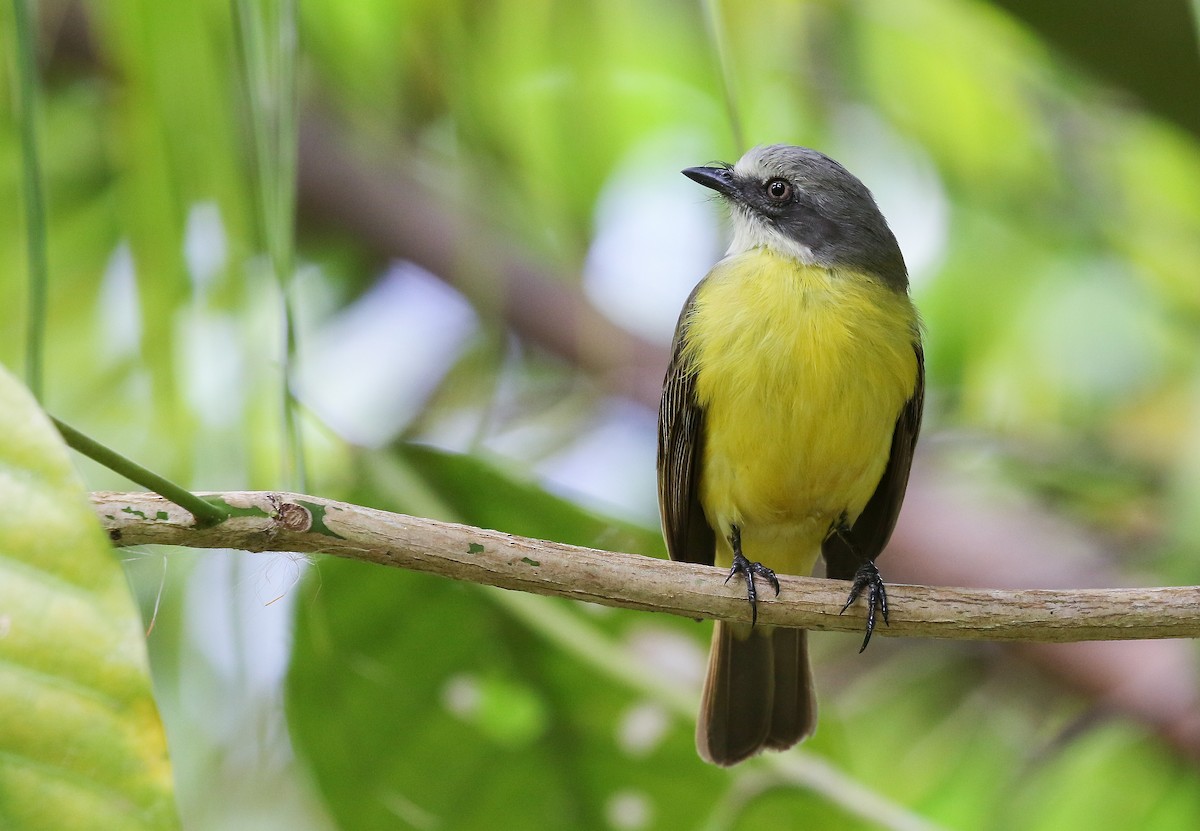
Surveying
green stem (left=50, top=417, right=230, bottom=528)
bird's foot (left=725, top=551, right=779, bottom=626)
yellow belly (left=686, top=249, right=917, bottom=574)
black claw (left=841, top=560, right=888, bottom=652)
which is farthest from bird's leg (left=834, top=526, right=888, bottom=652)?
green stem (left=50, top=417, right=230, bottom=528)

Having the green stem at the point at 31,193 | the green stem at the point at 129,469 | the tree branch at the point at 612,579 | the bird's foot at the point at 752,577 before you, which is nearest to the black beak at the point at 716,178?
the bird's foot at the point at 752,577

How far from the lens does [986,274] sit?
13.7 ft

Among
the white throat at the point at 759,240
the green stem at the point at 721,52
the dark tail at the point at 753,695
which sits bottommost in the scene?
the dark tail at the point at 753,695

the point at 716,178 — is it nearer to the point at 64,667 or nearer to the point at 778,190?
the point at 778,190

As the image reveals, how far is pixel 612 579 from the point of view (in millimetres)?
1967

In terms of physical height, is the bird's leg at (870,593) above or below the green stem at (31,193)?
below

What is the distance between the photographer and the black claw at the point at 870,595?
7.97 feet

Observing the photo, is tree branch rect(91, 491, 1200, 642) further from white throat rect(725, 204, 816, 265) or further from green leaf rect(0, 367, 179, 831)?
white throat rect(725, 204, 816, 265)

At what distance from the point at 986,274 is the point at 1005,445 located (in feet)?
2.27

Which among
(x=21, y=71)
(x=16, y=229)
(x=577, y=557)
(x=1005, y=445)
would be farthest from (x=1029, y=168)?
(x=21, y=71)

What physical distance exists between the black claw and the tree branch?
0.08 feet

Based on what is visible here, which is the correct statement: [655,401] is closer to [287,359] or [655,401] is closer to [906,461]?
[906,461]

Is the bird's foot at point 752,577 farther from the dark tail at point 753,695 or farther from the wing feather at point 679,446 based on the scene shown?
the dark tail at point 753,695

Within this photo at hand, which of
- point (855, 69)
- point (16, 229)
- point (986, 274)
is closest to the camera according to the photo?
point (16, 229)
